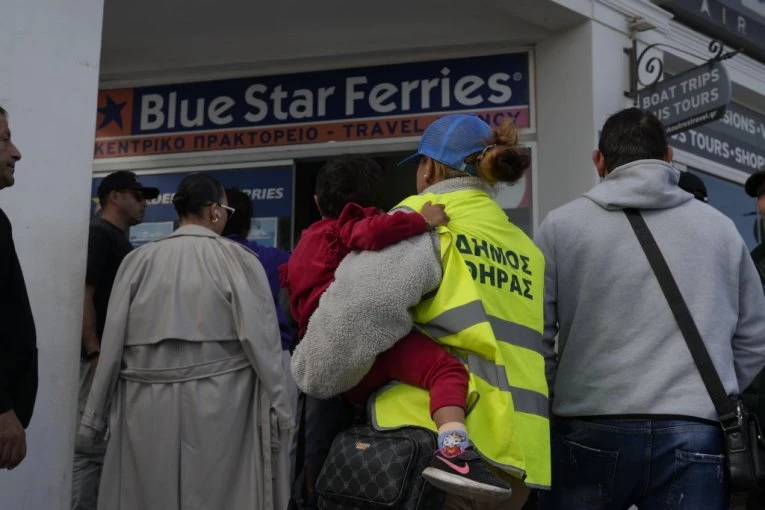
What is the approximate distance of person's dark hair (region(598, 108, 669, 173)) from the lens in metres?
3.35

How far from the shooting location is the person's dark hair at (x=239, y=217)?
5711 mm

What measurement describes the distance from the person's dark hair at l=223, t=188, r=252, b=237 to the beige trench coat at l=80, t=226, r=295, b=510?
924 mm

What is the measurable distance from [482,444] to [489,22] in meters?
5.50

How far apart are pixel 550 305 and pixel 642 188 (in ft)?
1.51

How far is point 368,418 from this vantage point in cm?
276

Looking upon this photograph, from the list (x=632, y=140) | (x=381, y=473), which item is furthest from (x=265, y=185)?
(x=381, y=473)

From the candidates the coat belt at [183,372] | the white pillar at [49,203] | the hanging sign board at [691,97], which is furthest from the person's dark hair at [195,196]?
the hanging sign board at [691,97]

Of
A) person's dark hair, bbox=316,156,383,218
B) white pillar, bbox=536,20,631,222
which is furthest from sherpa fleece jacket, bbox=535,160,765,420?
white pillar, bbox=536,20,631,222

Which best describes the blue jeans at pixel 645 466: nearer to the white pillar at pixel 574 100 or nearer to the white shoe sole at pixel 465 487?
the white shoe sole at pixel 465 487

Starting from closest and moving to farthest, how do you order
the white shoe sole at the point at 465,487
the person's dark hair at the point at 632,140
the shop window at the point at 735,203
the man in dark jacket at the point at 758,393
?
the white shoe sole at the point at 465,487 < the person's dark hair at the point at 632,140 < the man in dark jacket at the point at 758,393 < the shop window at the point at 735,203

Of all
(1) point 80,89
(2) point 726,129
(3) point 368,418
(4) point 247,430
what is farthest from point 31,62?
(2) point 726,129

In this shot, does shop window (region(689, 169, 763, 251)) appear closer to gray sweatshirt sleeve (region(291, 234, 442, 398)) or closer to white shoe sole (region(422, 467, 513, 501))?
gray sweatshirt sleeve (region(291, 234, 442, 398))

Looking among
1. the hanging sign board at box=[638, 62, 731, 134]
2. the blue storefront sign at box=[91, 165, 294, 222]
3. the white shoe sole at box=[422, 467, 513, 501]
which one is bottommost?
the white shoe sole at box=[422, 467, 513, 501]

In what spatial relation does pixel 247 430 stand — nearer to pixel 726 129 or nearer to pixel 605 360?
pixel 605 360
